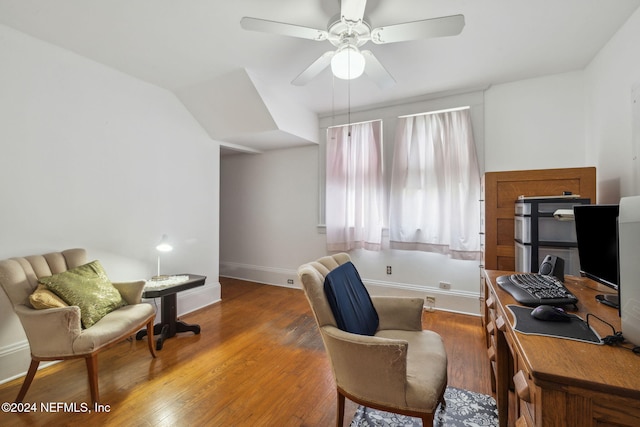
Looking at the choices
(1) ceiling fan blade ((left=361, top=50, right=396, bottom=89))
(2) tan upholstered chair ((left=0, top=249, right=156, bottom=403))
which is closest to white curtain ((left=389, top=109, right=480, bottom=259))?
(1) ceiling fan blade ((left=361, top=50, right=396, bottom=89))

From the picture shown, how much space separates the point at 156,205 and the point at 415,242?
3009mm

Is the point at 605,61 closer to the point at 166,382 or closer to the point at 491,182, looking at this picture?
the point at 491,182

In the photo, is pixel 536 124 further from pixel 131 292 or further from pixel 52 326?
pixel 52 326

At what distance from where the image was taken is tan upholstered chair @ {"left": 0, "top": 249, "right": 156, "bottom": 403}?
1697 mm

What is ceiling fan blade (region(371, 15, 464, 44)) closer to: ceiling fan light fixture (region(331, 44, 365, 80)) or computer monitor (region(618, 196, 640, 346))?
ceiling fan light fixture (region(331, 44, 365, 80))

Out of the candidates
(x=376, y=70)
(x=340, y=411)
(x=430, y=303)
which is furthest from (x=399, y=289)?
(x=376, y=70)

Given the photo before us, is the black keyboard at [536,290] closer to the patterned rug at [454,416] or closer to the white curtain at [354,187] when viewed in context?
Answer: the patterned rug at [454,416]

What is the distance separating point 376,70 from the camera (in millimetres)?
1999

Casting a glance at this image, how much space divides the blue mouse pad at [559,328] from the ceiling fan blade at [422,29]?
145 cm

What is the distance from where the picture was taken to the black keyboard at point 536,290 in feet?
4.12

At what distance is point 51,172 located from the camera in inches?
87.7

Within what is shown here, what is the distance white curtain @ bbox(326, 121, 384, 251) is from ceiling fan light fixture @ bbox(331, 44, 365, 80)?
1830 mm

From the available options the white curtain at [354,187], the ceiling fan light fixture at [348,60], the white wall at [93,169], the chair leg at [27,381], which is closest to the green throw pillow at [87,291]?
the chair leg at [27,381]

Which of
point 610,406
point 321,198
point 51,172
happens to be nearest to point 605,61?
point 610,406
